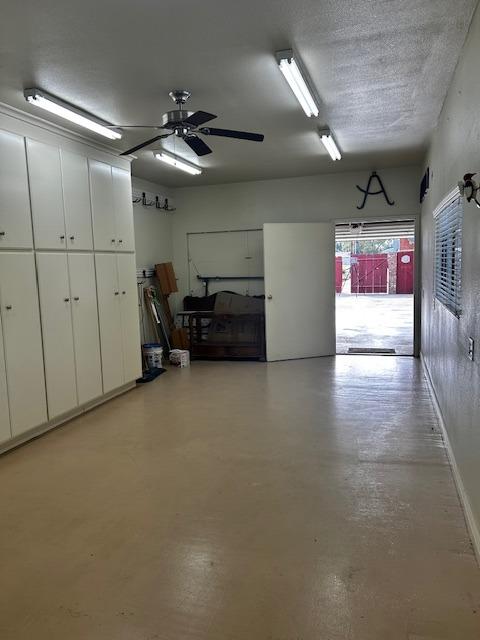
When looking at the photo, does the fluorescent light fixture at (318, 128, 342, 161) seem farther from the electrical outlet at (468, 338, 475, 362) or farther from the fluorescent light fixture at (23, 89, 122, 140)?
the electrical outlet at (468, 338, 475, 362)

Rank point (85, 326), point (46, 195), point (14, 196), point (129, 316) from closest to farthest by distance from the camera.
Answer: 1. point (14, 196)
2. point (46, 195)
3. point (85, 326)
4. point (129, 316)

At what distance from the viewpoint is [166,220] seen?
24.5ft

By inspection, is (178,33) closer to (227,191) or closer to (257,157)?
(257,157)

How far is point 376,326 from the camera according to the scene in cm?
958

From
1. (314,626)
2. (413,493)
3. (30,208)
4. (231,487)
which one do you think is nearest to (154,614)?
(314,626)

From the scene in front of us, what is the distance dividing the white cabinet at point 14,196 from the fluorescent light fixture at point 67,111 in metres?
0.38

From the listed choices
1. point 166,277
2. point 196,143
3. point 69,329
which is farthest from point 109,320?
point 166,277

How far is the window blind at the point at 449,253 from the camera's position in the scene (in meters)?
2.86

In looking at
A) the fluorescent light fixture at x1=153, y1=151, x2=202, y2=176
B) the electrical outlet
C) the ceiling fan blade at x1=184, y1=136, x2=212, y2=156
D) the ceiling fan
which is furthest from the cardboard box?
the electrical outlet

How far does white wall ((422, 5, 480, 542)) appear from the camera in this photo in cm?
231

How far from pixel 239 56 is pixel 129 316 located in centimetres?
317

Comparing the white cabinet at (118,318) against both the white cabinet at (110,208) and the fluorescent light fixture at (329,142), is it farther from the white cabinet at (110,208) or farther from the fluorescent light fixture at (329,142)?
the fluorescent light fixture at (329,142)

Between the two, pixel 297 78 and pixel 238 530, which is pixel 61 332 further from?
pixel 297 78

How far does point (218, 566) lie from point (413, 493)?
1.30 metres
